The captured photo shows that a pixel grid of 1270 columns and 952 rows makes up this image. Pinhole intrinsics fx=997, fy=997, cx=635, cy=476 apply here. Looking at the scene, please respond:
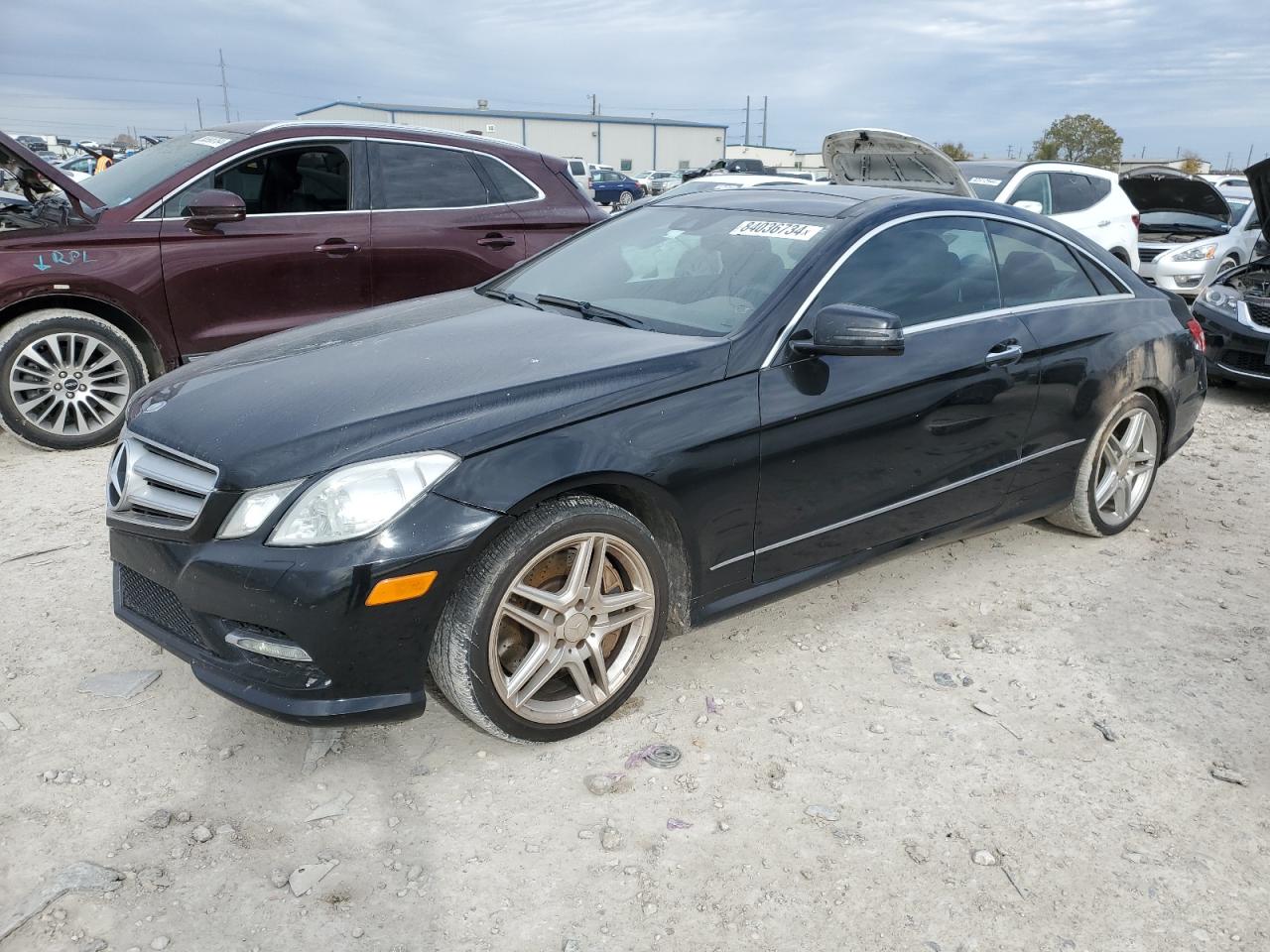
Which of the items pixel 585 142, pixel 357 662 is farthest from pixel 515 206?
pixel 585 142

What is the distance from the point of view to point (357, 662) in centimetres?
254

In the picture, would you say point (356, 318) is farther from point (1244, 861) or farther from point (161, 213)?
point (1244, 861)

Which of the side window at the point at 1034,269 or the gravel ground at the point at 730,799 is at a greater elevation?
the side window at the point at 1034,269

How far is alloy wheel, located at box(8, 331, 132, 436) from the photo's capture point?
532cm

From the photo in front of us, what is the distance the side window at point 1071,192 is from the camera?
9.96 meters

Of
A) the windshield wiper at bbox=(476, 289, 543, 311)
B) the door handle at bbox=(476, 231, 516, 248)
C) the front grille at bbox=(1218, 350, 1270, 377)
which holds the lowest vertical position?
the front grille at bbox=(1218, 350, 1270, 377)

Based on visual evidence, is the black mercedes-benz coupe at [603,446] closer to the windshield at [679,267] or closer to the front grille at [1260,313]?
the windshield at [679,267]

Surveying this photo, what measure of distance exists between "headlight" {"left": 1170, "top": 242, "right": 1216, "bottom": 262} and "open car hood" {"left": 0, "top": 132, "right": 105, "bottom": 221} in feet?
34.7

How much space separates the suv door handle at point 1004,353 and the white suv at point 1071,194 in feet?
19.9

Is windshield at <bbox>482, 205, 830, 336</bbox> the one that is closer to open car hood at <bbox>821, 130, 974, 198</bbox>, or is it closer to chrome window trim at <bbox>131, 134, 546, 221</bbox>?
chrome window trim at <bbox>131, 134, 546, 221</bbox>

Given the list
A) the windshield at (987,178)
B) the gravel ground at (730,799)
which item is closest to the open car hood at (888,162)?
the windshield at (987,178)

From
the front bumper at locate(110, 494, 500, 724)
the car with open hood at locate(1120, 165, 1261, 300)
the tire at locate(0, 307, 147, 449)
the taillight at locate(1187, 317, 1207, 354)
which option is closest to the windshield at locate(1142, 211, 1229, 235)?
the car with open hood at locate(1120, 165, 1261, 300)

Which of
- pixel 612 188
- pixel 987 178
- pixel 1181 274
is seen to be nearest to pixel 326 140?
pixel 987 178

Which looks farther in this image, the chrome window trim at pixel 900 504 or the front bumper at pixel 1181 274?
the front bumper at pixel 1181 274
